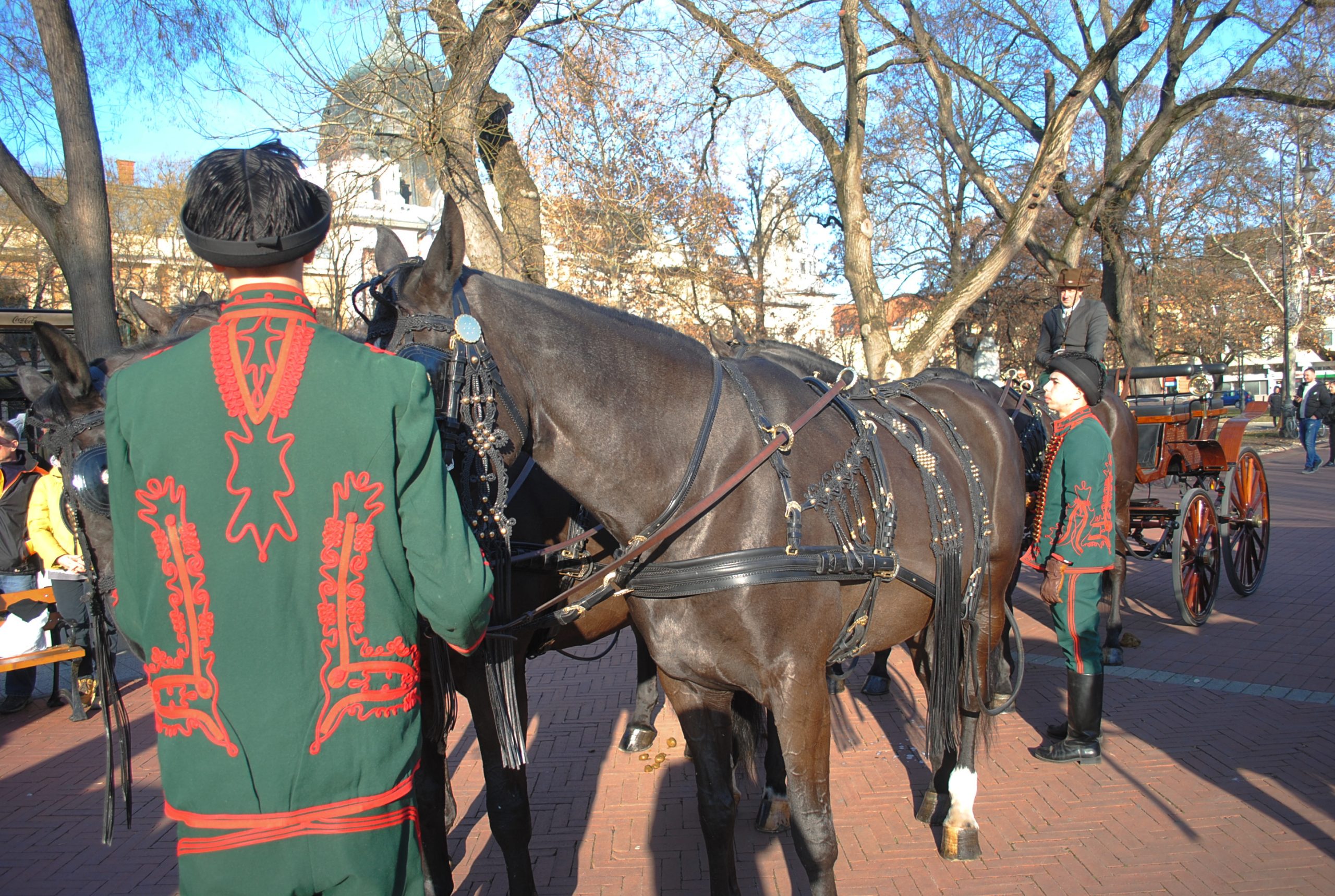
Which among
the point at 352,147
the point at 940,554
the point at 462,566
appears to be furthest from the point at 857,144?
the point at 462,566

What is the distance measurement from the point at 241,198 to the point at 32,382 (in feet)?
7.94

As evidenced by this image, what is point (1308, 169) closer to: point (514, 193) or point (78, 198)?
point (514, 193)

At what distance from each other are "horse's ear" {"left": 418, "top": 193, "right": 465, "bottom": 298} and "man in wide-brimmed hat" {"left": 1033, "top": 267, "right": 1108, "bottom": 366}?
5136 millimetres

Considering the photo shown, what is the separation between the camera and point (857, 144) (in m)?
9.99

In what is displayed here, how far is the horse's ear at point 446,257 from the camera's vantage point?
2.00 m

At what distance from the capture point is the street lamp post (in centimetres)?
2228

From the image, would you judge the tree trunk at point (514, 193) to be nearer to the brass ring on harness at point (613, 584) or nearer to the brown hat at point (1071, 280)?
the brown hat at point (1071, 280)

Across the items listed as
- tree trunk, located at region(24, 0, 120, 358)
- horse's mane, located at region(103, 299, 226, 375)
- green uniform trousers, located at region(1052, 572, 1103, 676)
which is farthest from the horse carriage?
tree trunk, located at region(24, 0, 120, 358)

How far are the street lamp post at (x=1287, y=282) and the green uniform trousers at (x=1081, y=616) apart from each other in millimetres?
23245

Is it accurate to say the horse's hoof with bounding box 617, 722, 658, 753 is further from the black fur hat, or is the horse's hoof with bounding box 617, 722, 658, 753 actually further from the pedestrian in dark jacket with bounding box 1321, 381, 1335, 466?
the pedestrian in dark jacket with bounding box 1321, 381, 1335, 466

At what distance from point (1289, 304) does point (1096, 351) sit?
2236 centimetres

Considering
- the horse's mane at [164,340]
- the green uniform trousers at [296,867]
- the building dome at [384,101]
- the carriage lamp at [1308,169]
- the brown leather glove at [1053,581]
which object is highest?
the carriage lamp at [1308,169]

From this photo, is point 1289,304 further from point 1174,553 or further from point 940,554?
point 940,554

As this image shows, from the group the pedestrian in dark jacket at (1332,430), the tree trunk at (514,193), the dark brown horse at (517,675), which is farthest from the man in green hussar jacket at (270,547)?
the pedestrian in dark jacket at (1332,430)
